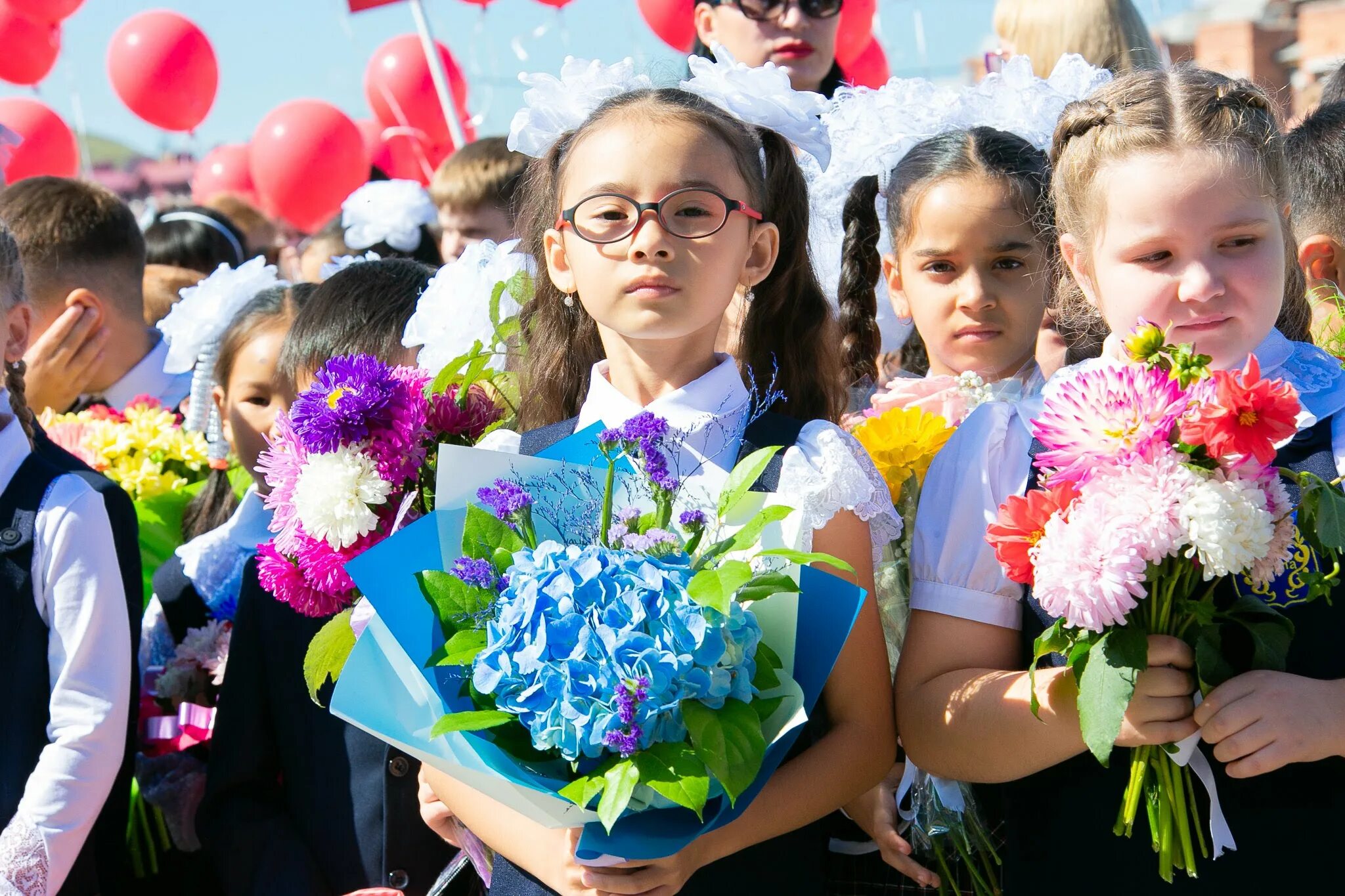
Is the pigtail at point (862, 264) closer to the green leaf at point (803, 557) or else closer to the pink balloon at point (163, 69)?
the green leaf at point (803, 557)

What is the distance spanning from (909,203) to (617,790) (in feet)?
5.19

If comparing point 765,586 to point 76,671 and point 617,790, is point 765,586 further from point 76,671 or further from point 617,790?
point 76,671

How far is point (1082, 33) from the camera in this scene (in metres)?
3.55

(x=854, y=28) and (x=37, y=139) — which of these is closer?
(x=854, y=28)

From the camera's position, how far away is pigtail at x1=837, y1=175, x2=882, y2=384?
2.96 m

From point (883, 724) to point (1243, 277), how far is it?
76 cm

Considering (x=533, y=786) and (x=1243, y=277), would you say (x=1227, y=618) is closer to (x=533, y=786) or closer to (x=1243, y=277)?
(x=1243, y=277)

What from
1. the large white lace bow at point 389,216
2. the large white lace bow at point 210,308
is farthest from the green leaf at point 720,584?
the large white lace bow at point 389,216

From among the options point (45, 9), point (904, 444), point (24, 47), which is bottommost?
point (904, 444)

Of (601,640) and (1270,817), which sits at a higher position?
(601,640)

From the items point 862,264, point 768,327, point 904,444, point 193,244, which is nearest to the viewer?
point 904,444

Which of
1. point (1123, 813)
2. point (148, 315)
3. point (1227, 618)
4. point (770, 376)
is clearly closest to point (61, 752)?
point (770, 376)

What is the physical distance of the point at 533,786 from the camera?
156 cm

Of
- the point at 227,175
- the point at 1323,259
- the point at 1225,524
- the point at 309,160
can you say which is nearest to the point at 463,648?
the point at 1225,524
